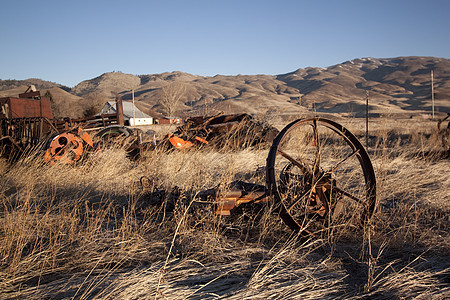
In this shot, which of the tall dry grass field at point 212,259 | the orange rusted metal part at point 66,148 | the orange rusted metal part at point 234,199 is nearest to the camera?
the tall dry grass field at point 212,259

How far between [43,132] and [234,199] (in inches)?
246

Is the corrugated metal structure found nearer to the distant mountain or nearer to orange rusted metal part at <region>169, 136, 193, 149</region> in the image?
orange rusted metal part at <region>169, 136, 193, 149</region>

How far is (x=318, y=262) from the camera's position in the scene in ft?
8.03

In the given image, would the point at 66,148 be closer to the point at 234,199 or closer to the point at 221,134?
the point at 221,134

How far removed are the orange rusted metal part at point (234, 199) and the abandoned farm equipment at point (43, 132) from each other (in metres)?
3.86

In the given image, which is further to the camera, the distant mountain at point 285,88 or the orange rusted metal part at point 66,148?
the distant mountain at point 285,88

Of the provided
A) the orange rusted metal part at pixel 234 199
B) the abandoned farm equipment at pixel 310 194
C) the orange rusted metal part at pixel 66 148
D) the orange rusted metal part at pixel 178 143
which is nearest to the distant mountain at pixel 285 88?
the orange rusted metal part at pixel 178 143

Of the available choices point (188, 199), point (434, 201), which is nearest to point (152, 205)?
point (188, 199)

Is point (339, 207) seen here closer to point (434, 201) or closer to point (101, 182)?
point (434, 201)

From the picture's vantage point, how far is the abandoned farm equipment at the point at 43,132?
5797 millimetres

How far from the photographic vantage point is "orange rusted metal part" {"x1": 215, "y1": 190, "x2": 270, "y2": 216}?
289 cm

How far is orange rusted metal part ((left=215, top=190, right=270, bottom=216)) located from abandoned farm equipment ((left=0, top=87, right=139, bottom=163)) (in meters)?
3.86

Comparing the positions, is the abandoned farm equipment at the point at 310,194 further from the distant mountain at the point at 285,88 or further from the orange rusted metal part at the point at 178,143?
the distant mountain at the point at 285,88

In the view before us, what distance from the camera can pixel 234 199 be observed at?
2945 millimetres
